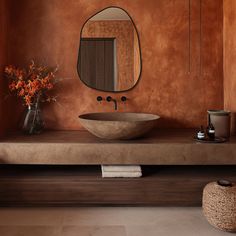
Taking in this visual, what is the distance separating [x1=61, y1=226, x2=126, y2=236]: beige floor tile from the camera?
2.16 metres

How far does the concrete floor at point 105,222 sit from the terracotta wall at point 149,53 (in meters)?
0.94

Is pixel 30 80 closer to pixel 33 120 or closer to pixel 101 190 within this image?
pixel 33 120

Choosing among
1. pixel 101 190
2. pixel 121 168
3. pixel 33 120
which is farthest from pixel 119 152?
pixel 33 120

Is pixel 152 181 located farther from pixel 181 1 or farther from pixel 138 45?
pixel 181 1

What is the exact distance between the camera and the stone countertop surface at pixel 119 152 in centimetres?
249

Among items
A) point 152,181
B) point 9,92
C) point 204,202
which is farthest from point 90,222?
point 9,92

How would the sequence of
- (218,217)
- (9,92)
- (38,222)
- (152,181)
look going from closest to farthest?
(218,217) → (38,222) → (152,181) → (9,92)

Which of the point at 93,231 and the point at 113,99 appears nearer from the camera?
the point at 93,231

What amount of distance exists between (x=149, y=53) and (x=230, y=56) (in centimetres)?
76

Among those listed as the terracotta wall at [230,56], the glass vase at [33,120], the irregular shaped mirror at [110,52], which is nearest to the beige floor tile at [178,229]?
the terracotta wall at [230,56]

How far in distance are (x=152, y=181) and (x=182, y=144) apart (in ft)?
1.22

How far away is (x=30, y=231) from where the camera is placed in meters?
2.19

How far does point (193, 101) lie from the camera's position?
3184 millimetres

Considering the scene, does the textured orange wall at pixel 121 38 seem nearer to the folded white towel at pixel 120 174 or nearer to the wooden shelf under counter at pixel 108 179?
the wooden shelf under counter at pixel 108 179
